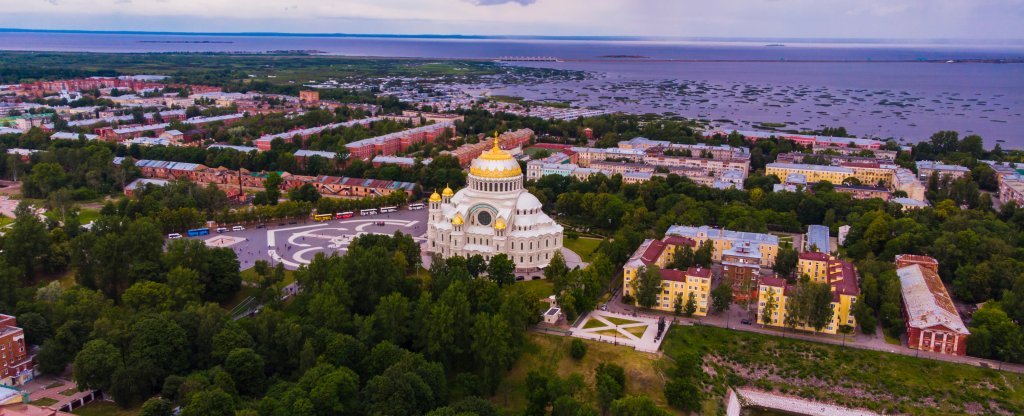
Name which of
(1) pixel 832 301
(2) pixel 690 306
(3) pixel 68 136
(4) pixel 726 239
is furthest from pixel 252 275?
(3) pixel 68 136

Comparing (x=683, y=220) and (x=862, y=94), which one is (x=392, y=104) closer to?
(x=683, y=220)

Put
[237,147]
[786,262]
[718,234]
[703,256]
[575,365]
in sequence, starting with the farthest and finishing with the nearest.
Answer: [237,147] → [718,234] → [703,256] → [786,262] → [575,365]

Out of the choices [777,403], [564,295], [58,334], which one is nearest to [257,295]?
[58,334]

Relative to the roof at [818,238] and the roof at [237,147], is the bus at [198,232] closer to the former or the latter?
the roof at [237,147]

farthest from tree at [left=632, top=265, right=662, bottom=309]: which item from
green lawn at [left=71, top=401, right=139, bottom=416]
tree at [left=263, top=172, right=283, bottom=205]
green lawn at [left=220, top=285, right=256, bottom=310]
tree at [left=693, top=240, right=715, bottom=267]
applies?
tree at [left=263, top=172, right=283, bottom=205]

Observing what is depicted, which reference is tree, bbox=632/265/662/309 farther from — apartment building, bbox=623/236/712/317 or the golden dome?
the golden dome

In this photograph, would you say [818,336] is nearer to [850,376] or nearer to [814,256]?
[850,376]
